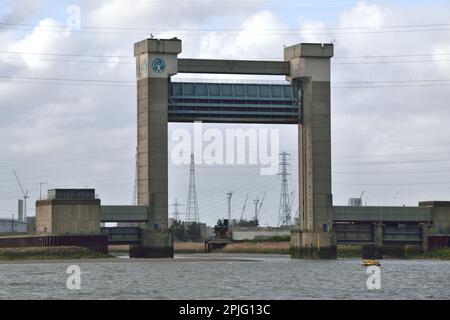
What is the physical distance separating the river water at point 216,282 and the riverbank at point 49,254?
51.9 feet

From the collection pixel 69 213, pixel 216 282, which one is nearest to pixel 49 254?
pixel 69 213

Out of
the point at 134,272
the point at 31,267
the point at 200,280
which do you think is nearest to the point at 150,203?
the point at 31,267

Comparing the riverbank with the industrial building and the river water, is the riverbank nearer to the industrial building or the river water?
the industrial building

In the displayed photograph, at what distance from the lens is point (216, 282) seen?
12325cm

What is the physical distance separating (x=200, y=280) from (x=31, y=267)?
41314 millimetres

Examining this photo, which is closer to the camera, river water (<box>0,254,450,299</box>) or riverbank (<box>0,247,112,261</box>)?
river water (<box>0,254,450,299</box>)

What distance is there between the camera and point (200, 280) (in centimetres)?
12700

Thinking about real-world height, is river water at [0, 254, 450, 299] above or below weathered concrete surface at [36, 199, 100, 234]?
below

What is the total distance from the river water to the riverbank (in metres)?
15.8

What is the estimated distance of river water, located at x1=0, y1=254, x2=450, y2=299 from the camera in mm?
103625

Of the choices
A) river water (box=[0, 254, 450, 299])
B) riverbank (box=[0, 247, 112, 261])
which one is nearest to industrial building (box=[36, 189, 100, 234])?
riverbank (box=[0, 247, 112, 261])

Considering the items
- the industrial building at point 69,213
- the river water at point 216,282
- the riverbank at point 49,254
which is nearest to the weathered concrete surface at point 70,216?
the industrial building at point 69,213

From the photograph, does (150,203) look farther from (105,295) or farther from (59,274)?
(105,295)
